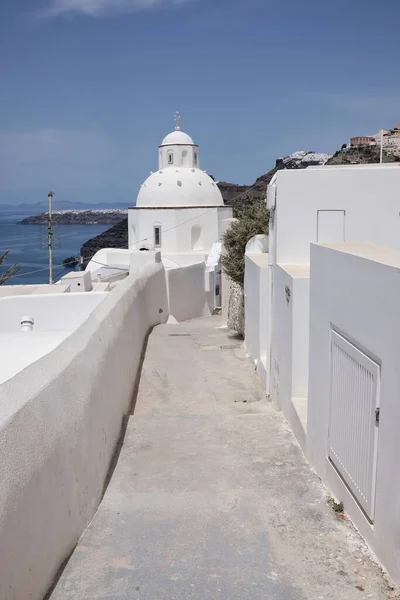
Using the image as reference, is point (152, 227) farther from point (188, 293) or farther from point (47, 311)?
point (47, 311)

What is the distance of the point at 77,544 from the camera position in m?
4.67

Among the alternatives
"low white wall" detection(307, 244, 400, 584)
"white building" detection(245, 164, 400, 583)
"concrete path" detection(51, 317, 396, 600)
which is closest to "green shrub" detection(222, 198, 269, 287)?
"white building" detection(245, 164, 400, 583)

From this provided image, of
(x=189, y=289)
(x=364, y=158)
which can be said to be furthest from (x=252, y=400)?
(x=364, y=158)

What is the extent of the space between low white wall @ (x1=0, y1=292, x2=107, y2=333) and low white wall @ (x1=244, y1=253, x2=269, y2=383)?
3.34 metres

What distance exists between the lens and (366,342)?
4551mm

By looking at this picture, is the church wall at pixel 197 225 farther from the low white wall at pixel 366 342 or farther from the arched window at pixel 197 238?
the low white wall at pixel 366 342

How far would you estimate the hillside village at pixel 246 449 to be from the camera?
3990 mm

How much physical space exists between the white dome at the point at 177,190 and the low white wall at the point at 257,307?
21666 millimetres

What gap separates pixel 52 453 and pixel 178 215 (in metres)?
31.6

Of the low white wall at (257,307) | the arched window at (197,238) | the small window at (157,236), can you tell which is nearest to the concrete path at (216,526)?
the low white wall at (257,307)

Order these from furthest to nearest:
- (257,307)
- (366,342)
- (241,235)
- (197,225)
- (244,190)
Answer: (244,190) → (197,225) → (241,235) → (257,307) → (366,342)

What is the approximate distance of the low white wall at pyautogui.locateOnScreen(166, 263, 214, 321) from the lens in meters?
24.5

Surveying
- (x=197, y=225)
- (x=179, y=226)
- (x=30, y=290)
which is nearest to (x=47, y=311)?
(x=30, y=290)

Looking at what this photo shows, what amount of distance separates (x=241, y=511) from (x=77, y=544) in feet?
4.88
